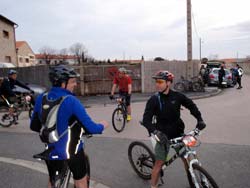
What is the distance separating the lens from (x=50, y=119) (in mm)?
2486

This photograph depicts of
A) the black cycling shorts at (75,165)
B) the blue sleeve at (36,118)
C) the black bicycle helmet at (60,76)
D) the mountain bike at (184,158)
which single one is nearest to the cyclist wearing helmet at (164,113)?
the mountain bike at (184,158)

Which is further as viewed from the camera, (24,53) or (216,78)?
(24,53)

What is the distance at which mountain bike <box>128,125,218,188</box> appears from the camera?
295 cm

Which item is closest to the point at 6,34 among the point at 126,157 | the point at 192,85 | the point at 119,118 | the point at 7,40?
the point at 7,40

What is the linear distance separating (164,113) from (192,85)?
556 inches

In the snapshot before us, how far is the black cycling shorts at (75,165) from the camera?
2652 mm

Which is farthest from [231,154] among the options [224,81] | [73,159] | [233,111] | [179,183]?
[224,81]

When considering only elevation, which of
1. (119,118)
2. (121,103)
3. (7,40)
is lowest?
(119,118)

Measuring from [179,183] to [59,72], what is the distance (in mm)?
2558

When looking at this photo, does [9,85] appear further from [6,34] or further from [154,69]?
[6,34]

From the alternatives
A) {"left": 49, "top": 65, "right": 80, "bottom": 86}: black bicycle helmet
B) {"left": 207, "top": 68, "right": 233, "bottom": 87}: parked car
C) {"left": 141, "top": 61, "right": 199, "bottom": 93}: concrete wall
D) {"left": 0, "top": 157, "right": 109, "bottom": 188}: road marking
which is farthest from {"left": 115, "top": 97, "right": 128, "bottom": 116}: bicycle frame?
{"left": 207, "top": 68, "right": 233, "bottom": 87}: parked car

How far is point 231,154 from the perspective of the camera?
5.17 m

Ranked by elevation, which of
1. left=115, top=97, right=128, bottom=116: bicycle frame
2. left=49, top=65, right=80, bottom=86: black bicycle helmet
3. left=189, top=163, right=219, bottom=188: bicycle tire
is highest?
left=49, top=65, right=80, bottom=86: black bicycle helmet

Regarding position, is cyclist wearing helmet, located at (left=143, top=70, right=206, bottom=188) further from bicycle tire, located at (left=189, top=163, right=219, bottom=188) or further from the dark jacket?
bicycle tire, located at (left=189, top=163, right=219, bottom=188)
